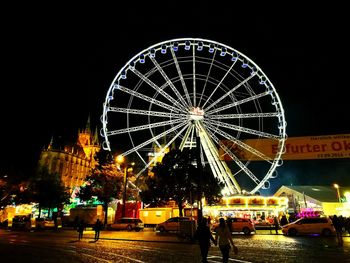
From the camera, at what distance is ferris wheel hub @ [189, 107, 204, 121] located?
32.1 metres

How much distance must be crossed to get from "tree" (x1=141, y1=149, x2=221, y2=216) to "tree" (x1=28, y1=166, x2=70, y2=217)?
3562 cm

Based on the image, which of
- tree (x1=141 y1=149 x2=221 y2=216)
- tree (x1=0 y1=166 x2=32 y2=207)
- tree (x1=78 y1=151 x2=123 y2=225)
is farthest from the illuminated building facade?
tree (x1=141 y1=149 x2=221 y2=216)

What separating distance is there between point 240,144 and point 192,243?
15.2m

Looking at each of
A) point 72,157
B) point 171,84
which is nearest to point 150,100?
point 171,84

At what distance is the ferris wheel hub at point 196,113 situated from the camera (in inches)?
1262

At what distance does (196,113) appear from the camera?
32.1m

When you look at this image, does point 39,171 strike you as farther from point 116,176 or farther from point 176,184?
point 176,184

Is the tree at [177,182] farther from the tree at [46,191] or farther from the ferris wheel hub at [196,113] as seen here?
the tree at [46,191]

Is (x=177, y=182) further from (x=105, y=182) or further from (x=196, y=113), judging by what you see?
(x=105, y=182)

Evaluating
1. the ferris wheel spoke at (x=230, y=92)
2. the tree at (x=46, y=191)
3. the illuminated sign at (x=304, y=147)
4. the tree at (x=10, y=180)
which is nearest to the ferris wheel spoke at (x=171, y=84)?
the ferris wheel spoke at (x=230, y=92)

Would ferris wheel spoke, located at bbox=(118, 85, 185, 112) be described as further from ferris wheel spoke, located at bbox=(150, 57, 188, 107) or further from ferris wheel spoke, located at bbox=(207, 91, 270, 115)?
ferris wheel spoke, located at bbox=(207, 91, 270, 115)

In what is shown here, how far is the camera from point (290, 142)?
116ft

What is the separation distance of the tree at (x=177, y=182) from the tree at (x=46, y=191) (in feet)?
117

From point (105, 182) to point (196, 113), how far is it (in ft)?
84.1
